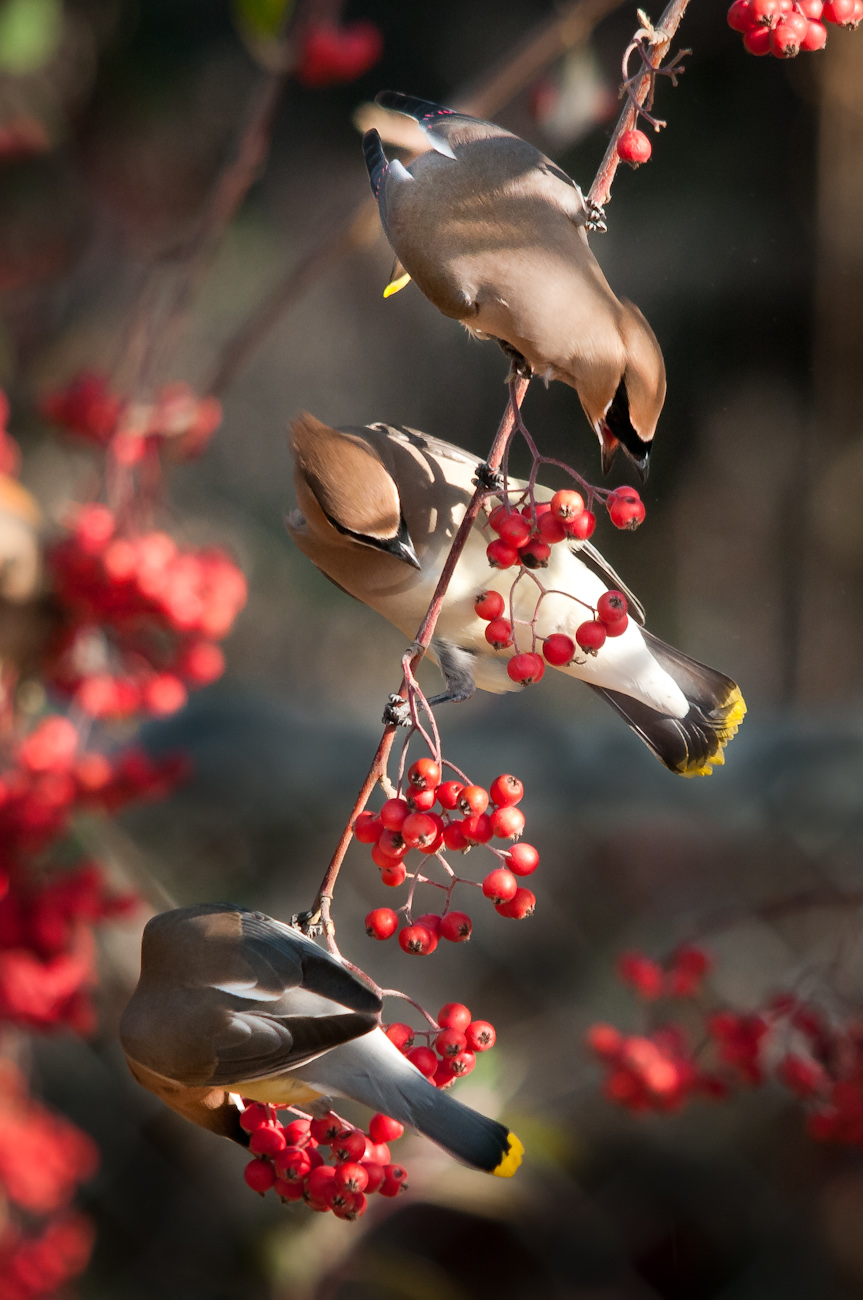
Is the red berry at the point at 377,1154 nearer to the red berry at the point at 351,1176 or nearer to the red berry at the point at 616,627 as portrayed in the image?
the red berry at the point at 351,1176

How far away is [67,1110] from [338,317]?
1.35m

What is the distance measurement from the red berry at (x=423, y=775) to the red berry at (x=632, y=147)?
28 cm

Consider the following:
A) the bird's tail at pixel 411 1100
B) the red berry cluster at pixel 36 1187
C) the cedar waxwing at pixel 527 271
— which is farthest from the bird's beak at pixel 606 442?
the red berry cluster at pixel 36 1187

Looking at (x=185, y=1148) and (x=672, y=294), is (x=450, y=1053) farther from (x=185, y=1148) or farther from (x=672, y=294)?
(x=185, y=1148)

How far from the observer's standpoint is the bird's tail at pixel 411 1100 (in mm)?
530

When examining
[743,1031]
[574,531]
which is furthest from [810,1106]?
[574,531]

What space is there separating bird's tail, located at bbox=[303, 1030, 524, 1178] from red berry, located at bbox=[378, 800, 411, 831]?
13 cm

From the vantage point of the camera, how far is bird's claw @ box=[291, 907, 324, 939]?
1.71ft

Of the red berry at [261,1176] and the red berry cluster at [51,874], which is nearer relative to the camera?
the red berry at [261,1176]

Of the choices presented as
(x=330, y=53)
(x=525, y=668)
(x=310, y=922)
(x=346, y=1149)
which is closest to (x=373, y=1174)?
(x=346, y=1149)

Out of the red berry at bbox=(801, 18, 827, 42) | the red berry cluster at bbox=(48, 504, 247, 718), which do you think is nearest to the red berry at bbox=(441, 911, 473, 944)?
the red berry at bbox=(801, 18, 827, 42)

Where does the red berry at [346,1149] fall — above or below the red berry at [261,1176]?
above

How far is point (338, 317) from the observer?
164 centimetres

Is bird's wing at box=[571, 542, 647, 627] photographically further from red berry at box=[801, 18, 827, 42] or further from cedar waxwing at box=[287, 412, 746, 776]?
red berry at box=[801, 18, 827, 42]
